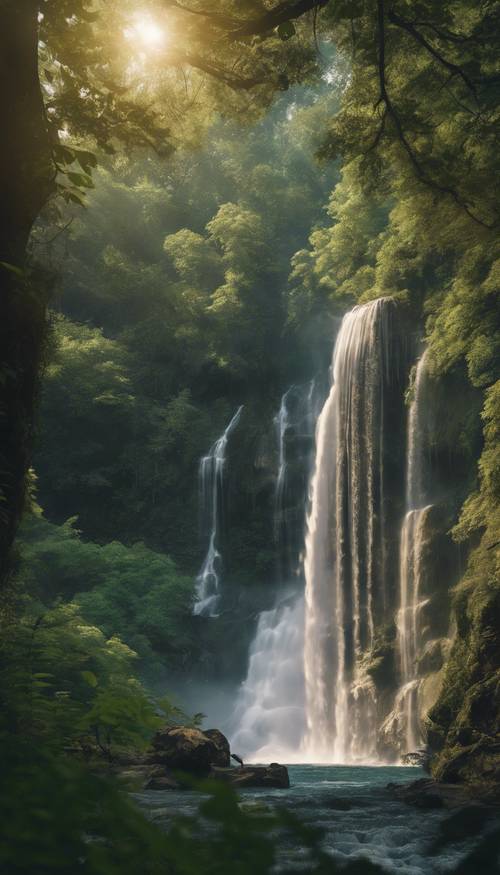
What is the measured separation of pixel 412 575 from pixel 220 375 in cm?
1831

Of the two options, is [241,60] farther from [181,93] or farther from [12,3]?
[12,3]

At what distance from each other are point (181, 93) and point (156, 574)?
20523 mm

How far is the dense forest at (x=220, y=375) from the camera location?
476 cm

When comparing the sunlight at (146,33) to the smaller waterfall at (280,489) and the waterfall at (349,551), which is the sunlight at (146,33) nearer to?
the waterfall at (349,551)

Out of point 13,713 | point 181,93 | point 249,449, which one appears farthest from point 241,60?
point 249,449

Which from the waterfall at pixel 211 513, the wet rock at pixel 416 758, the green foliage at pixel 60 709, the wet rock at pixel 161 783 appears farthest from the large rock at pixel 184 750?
the waterfall at pixel 211 513

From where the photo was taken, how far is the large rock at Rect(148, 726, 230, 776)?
14.8 meters

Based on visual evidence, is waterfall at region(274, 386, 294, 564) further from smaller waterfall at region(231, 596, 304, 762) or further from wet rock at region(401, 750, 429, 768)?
wet rock at region(401, 750, 429, 768)

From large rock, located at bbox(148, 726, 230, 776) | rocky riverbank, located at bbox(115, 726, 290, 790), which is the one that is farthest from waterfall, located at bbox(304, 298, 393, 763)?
large rock, located at bbox(148, 726, 230, 776)

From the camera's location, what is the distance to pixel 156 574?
2866cm

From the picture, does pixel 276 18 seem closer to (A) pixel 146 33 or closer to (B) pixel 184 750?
(A) pixel 146 33

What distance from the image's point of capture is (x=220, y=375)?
129 ft

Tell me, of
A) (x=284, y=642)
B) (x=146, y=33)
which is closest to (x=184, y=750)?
(x=146, y=33)

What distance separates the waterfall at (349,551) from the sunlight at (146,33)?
19.2 m
